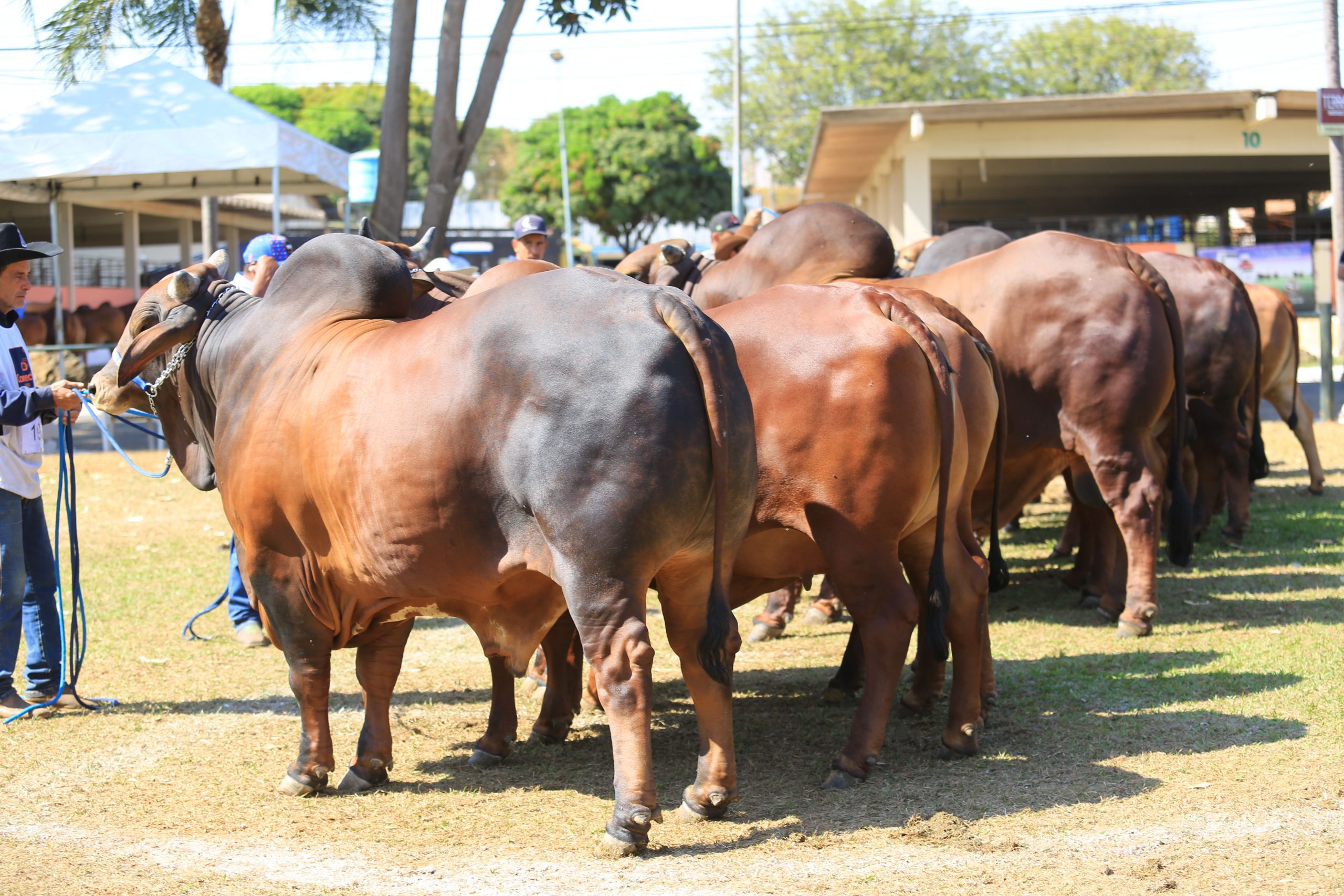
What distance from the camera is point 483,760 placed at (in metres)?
5.47

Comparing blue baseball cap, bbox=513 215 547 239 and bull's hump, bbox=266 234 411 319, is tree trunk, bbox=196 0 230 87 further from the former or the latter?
bull's hump, bbox=266 234 411 319

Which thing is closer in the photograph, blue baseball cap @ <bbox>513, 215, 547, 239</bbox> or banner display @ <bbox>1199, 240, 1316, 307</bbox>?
blue baseball cap @ <bbox>513, 215, 547, 239</bbox>

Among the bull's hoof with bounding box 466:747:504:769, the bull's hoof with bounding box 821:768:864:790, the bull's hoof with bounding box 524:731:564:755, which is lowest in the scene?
the bull's hoof with bounding box 524:731:564:755

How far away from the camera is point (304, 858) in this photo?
14.3ft

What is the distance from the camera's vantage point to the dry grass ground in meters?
4.11

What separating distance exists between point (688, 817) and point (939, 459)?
1.75 metres

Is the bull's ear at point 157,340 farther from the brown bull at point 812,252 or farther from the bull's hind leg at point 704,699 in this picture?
the brown bull at point 812,252

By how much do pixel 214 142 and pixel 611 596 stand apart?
1101 centimetres

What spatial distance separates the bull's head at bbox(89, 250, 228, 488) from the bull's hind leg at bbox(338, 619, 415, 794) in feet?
3.95

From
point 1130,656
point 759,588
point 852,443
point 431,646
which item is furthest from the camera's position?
point 431,646

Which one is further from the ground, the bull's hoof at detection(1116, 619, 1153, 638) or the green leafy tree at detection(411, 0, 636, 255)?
the green leafy tree at detection(411, 0, 636, 255)

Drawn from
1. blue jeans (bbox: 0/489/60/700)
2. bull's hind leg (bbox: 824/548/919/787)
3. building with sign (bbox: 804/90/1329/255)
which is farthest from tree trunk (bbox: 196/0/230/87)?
bull's hind leg (bbox: 824/548/919/787)

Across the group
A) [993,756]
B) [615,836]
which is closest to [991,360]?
[993,756]

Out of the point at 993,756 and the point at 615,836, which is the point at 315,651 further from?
the point at 993,756
